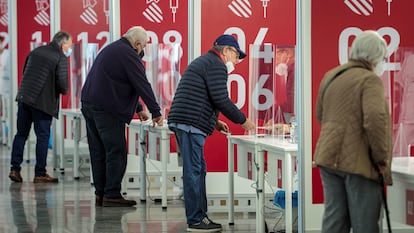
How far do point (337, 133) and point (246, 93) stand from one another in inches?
155

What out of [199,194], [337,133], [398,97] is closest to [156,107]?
[199,194]

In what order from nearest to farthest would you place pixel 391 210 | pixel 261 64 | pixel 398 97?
pixel 391 210
pixel 398 97
pixel 261 64

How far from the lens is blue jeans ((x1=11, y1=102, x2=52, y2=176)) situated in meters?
11.4

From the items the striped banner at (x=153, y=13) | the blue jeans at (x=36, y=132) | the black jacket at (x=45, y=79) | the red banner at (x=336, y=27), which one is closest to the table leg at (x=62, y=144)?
the blue jeans at (x=36, y=132)

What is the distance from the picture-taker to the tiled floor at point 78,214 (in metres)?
8.22

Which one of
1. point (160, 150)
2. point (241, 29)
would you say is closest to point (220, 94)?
point (241, 29)

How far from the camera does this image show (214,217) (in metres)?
8.81

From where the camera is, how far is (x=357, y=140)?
518cm

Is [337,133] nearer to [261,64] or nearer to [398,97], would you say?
[398,97]

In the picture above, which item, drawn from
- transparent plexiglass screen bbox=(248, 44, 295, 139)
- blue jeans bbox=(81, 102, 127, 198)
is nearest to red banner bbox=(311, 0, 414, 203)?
transparent plexiglass screen bbox=(248, 44, 295, 139)

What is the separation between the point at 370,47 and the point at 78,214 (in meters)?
4.48

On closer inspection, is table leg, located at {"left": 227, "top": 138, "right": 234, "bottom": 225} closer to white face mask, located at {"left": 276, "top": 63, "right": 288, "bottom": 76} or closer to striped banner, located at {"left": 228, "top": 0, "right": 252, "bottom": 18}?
white face mask, located at {"left": 276, "top": 63, "right": 288, "bottom": 76}

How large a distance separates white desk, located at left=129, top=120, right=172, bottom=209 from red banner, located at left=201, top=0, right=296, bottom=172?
376 mm

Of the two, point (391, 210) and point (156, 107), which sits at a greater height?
point (156, 107)
